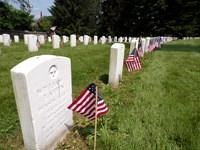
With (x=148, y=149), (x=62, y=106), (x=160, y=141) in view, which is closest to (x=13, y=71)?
(x=62, y=106)

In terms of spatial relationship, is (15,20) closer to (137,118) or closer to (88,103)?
(137,118)

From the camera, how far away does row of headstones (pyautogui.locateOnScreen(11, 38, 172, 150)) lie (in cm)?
236

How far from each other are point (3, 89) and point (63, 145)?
2.44 meters

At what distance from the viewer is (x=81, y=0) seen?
36531mm

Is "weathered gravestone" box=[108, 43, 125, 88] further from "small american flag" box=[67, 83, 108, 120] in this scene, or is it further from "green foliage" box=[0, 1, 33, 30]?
"green foliage" box=[0, 1, 33, 30]

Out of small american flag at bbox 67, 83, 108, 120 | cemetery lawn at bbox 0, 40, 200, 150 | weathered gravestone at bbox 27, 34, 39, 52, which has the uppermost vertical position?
weathered gravestone at bbox 27, 34, 39, 52

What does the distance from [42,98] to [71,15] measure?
35430 mm

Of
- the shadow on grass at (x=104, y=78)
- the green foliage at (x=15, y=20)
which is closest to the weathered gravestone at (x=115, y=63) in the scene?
the shadow on grass at (x=104, y=78)

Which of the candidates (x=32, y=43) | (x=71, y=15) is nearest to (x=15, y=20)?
(x=71, y=15)

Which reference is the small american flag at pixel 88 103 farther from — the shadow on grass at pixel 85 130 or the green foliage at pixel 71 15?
the green foliage at pixel 71 15

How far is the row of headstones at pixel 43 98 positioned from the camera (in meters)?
2.36

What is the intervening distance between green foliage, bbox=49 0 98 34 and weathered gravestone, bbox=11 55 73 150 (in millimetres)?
33374

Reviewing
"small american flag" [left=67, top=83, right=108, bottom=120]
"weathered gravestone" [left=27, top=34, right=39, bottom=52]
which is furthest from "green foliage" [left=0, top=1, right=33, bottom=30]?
"small american flag" [left=67, top=83, right=108, bottom=120]

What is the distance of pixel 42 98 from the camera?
102 inches
